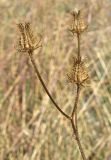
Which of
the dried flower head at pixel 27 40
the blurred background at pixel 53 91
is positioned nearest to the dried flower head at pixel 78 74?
the dried flower head at pixel 27 40

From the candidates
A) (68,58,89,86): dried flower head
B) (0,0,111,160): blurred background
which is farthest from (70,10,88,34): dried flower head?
(0,0,111,160): blurred background

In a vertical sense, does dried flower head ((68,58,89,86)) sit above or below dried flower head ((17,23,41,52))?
below

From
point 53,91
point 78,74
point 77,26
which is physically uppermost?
point 53,91

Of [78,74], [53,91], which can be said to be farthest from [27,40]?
[53,91]

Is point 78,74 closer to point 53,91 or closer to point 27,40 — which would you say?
point 27,40

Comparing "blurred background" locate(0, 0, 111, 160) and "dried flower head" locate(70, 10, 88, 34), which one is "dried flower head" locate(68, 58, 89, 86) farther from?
"blurred background" locate(0, 0, 111, 160)

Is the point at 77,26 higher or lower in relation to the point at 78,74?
higher

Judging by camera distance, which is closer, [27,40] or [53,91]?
[27,40]
